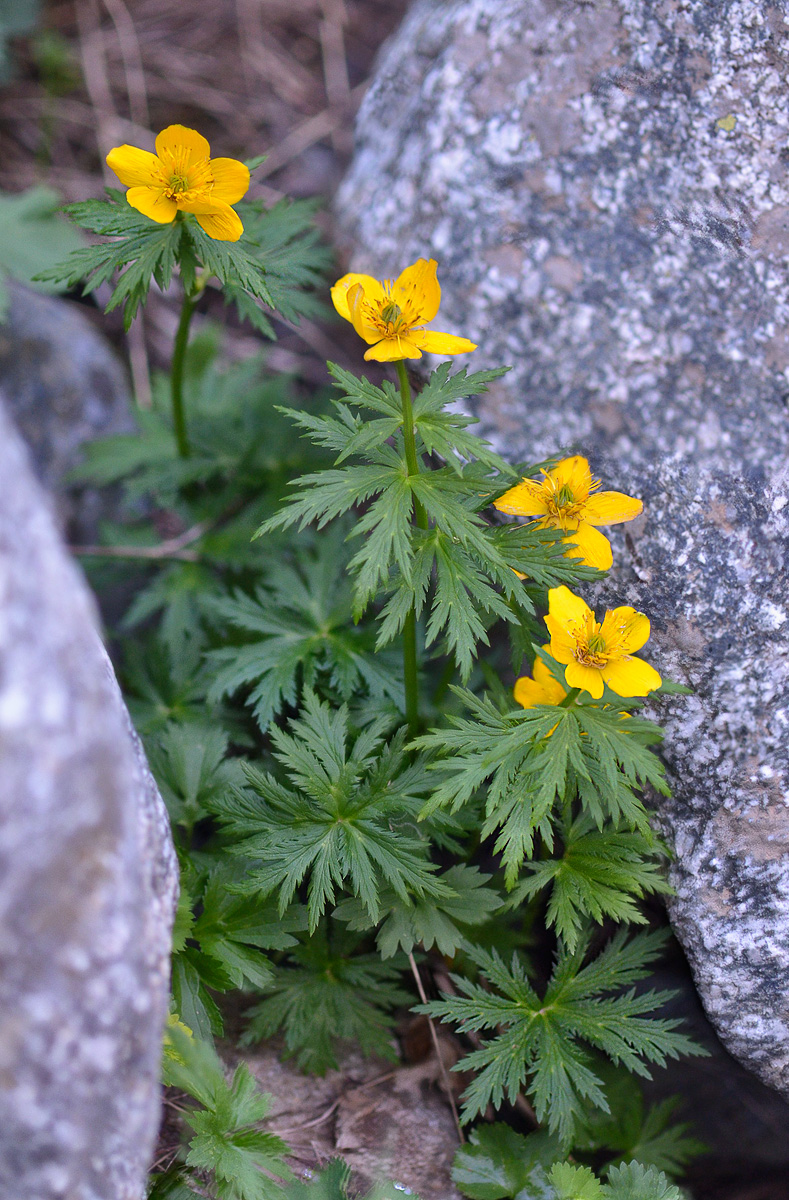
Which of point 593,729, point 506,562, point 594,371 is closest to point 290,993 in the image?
point 593,729

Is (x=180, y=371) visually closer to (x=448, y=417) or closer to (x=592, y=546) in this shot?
(x=448, y=417)

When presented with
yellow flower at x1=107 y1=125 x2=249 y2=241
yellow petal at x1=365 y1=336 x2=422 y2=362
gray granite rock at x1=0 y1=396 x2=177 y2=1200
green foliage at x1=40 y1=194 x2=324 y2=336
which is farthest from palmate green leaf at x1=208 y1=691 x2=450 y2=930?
yellow flower at x1=107 y1=125 x2=249 y2=241

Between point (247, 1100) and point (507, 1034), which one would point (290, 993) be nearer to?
point (247, 1100)

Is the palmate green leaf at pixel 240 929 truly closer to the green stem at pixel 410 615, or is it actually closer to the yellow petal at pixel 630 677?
the green stem at pixel 410 615

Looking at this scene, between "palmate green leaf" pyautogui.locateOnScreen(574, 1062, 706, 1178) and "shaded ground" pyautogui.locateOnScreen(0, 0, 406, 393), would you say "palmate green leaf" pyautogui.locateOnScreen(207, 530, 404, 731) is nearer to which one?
"palmate green leaf" pyautogui.locateOnScreen(574, 1062, 706, 1178)

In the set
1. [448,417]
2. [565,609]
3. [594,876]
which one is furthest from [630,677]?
[448,417]

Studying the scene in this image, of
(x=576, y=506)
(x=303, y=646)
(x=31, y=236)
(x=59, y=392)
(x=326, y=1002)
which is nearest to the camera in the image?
(x=576, y=506)
